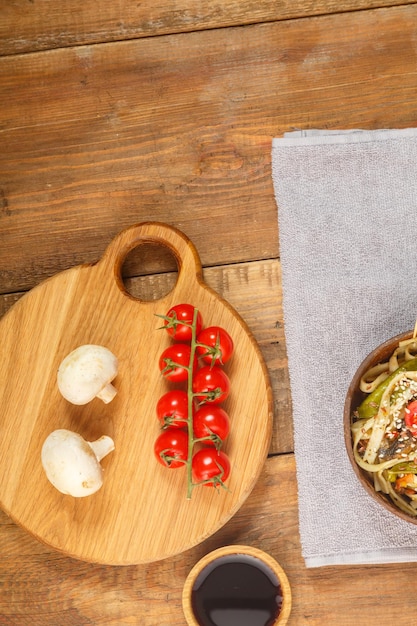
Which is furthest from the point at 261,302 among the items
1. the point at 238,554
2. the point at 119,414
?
the point at 238,554

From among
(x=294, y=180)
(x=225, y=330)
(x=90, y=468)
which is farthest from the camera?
(x=294, y=180)

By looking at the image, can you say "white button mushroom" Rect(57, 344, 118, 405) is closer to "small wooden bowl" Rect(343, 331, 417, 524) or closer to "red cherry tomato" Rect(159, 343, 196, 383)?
"red cherry tomato" Rect(159, 343, 196, 383)

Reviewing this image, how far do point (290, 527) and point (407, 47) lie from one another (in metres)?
1.17

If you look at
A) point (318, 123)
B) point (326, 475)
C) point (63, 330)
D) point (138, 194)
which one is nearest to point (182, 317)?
point (63, 330)

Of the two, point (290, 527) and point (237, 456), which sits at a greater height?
point (237, 456)

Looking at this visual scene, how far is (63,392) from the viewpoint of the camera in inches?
52.0

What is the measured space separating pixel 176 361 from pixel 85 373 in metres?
0.18

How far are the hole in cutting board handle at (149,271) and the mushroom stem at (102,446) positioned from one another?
1.14 ft

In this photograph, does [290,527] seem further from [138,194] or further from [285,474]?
[138,194]

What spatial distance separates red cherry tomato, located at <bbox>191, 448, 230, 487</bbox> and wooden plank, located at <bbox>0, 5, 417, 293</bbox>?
1.53 ft

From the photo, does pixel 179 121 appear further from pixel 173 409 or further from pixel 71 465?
pixel 71 465

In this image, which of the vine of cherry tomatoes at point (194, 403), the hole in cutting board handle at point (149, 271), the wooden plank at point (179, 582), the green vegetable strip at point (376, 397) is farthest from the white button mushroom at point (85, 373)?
the green vegetable strip at point (376, 397)

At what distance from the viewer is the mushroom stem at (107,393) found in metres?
1.35

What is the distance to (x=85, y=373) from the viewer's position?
129 centimetres
